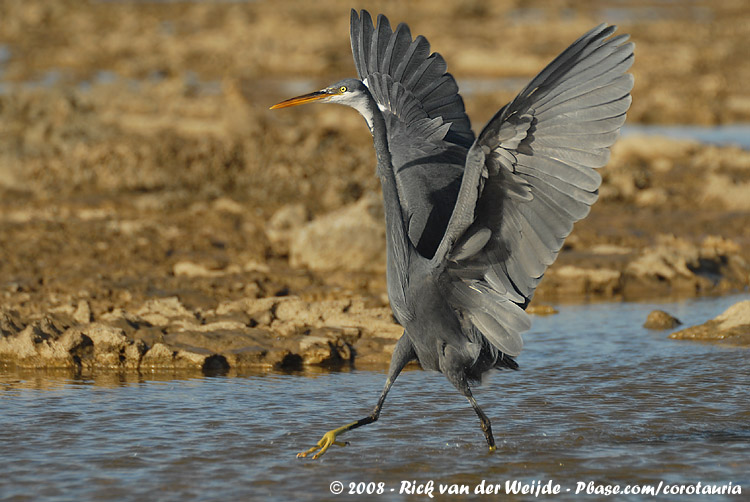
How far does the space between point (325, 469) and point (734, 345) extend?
3.36 m

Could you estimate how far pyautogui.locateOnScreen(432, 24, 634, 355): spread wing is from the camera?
4.41 meters

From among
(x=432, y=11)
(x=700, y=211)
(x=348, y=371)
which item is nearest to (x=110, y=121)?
(x=700, y=211)

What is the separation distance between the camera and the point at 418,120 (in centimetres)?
589

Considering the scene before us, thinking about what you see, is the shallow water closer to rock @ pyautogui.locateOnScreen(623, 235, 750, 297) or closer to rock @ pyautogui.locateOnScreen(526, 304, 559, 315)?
rock @ pyautogui.locateOnScreen(526, 304, 559, 315)

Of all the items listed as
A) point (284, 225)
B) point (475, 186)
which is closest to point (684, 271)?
point (284, 225)

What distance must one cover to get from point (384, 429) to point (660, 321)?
9.39 feet

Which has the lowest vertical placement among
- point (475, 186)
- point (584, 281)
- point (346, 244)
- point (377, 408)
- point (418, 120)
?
point (377, 408)

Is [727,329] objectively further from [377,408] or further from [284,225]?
[284,225]

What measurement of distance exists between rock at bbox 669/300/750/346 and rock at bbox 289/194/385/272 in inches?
98.8

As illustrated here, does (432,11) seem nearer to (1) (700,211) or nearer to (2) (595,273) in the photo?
(1) (700,211)

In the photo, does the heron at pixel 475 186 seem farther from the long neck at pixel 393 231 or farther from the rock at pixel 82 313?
the rock at pixel 82 313

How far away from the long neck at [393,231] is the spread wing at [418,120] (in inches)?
11.5

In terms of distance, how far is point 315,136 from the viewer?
44.4 feet

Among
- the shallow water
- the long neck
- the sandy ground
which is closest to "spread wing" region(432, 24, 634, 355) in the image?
the long neck
